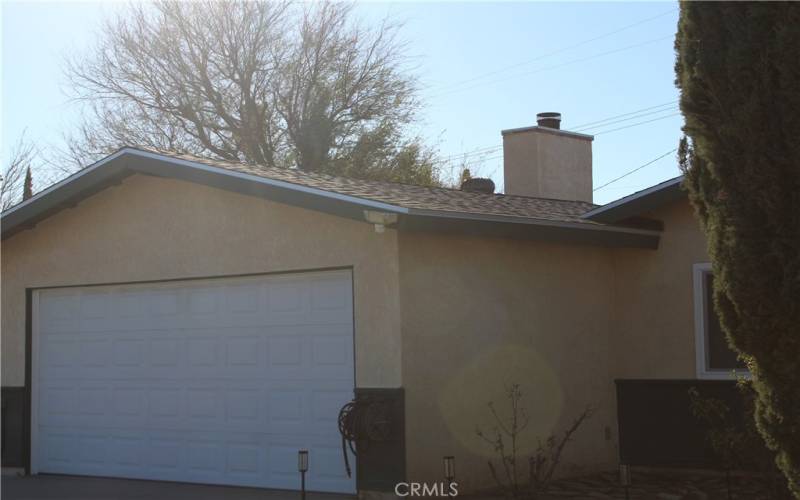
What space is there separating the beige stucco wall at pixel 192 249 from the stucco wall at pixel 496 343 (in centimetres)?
33

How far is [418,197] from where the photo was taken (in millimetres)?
11703

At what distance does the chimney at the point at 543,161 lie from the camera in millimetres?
18312

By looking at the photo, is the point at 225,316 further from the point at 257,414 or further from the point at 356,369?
the point at 356,369

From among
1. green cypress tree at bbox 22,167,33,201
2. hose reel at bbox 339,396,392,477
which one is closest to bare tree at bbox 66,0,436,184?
green cypress tree at bbox 22,167,33,201

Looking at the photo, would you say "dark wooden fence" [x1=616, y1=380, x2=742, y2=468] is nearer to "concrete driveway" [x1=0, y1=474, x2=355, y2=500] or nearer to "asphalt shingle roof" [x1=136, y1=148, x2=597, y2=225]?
"asphalt shingle roof" [x1=136, y1=148, x2=597, y2=225]

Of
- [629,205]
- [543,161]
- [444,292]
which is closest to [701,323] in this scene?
[629,205]

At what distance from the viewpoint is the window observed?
484 inches

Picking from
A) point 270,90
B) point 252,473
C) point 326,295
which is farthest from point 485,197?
point 270,90

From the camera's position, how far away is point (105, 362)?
13133 millimetres

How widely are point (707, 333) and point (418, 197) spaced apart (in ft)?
11.8

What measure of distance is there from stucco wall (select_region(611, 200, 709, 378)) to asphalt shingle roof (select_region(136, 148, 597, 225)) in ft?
3.15

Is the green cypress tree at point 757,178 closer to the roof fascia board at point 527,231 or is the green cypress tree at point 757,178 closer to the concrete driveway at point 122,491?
the roof fascia board at point 527,231

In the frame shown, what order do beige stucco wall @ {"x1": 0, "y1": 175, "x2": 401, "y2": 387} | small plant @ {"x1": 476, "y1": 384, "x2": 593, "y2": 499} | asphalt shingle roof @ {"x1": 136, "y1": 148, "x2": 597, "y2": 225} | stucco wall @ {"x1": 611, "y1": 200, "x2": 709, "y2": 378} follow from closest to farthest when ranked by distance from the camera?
beige stucco wall @ {"x1": 0, "y1": 175, "x2": 401, "y2": 387} → asphalt shingle roof @ {"x1": 136, "y1": 148, "x2": 597, "y2": 225} → small plant @ {"x1": 476, "y1": 384, "x2": 593, "y2": 499} → stucco wall @ {"x1": 611, "y1": 200, "x2": 709, "y2": 378}

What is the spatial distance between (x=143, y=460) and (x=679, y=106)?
25.0ft
